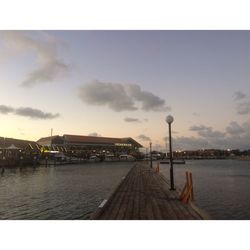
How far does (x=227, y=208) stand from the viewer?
2219 centimetres

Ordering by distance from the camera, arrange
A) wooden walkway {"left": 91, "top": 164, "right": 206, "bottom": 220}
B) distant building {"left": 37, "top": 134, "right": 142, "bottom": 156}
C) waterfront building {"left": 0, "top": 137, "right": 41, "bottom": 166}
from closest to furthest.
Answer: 1. wooden walkway {"left": 91, "top": 164, "right": 206, "bottom": 220}
2. waterfront building {"left": 0, "top": 137, "right": 41, "bottom": 166}
3. distant building {"left": 37, "top": 134, "right": 142, "bottom": 156}

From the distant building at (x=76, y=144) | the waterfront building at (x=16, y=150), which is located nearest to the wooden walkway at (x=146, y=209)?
the waterfront building at (x=16, y=150)

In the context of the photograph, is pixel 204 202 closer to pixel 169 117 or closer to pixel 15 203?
pixel 169 117

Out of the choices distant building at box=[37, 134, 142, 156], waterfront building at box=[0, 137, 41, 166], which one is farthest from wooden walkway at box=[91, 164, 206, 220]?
distant building at box=[37, 134, 142, 156]

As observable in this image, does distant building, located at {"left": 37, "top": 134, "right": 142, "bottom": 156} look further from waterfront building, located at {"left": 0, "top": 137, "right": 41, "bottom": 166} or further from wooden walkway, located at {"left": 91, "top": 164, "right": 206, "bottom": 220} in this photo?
wooden walkway, located at {"left": 91, "top": 164, "right": 206, "bottom": 220}

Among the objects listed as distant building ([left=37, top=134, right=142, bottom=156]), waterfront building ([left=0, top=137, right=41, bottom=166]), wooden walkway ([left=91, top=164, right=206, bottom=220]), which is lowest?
wooden walkway ([left=91, top=164, right=206, bottom=220])

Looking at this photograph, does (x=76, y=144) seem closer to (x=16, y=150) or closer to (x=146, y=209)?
(x=16, y=150)

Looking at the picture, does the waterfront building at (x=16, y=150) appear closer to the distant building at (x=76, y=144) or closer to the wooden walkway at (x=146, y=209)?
the distant building at (x=76, y=144)

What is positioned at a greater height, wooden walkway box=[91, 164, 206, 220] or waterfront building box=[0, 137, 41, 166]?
waterfront building box=[0, 137, 41, 166]

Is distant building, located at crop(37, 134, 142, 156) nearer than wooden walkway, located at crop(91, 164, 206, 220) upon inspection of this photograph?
No

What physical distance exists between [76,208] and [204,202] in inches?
477

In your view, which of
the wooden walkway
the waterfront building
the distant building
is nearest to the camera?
the wooden walkway

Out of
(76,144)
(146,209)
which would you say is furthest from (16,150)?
(146,209)
